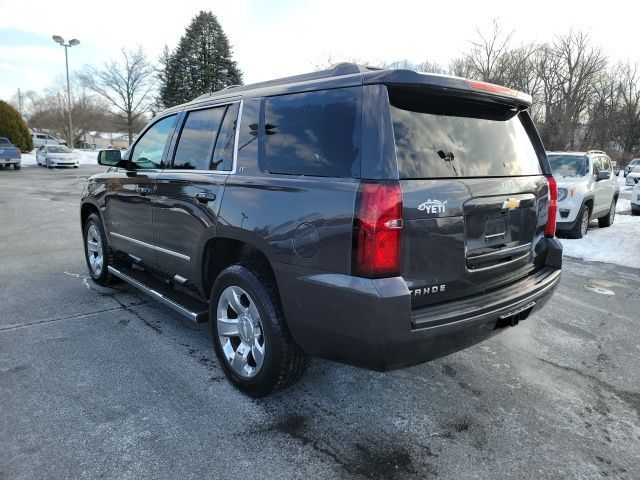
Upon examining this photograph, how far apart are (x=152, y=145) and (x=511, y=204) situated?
3.15m

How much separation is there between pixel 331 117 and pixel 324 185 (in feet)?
1.37

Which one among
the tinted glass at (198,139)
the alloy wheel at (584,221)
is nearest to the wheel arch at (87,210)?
the tinted glass at (198,139)

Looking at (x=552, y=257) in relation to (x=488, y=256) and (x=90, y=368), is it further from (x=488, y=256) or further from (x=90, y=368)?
(x=90, y=368)

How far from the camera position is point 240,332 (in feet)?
10.0

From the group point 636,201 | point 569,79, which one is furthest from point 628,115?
point 636,201

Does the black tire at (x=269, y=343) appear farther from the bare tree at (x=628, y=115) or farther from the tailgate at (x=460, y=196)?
the bare tree at (x=628, y=115)

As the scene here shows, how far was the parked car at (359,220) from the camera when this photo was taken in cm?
231

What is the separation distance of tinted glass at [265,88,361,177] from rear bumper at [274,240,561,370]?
58cm

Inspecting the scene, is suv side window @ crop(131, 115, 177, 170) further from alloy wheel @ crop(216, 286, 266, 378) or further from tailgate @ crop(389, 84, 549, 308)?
tailgate @ crop(389, 84, 549, 308)

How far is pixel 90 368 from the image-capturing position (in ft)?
11.0

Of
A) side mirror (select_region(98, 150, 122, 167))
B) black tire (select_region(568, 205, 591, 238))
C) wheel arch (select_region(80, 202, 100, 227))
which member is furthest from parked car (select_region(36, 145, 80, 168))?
black tire (select_region(568, 205, 591, 238))

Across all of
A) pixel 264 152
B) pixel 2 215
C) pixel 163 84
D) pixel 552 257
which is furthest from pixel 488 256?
pixel 163 84

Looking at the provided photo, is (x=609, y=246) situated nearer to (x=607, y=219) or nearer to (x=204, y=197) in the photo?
(x=607, y=219)

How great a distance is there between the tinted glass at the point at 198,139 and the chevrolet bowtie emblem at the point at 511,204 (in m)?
2.04
